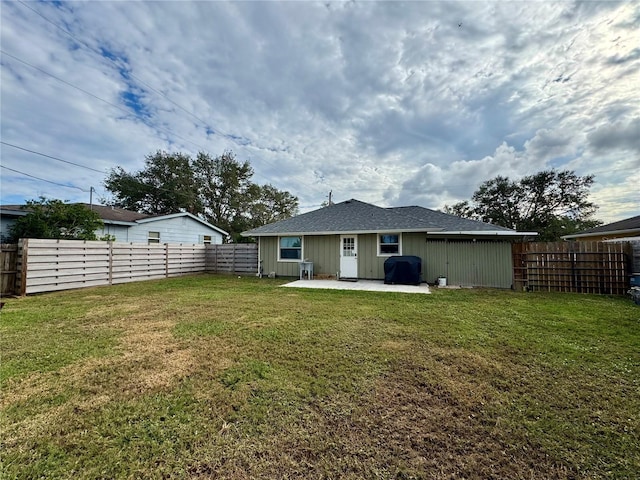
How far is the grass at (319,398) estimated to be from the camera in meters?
1.68

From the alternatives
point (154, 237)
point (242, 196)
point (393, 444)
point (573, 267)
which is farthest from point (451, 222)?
point (242, 196)

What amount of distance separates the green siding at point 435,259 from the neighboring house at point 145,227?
7713 millimetres

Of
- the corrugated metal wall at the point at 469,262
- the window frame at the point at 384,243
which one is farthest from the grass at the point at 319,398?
the window frame at the point at 384,243

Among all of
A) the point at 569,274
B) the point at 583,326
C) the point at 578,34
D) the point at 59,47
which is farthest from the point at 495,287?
the point at 59,47

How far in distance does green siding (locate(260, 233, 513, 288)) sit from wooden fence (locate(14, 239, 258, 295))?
3270 mm

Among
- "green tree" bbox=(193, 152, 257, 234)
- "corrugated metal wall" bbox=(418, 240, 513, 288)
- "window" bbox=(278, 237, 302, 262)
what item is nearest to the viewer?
"corrugated metal wall" bbox=(418, 240, 513, 288)

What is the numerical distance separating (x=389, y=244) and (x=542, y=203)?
20998mm

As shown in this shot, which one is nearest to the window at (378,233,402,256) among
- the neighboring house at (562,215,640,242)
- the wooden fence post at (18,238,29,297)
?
the neighboring house at (562,215,640,242)

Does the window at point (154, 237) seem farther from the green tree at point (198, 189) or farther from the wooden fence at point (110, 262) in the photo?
the green tree at point (198, 189)

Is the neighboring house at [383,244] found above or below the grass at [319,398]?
above

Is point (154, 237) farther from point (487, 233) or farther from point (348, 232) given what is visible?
point (487, 233)

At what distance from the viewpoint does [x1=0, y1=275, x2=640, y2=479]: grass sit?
1682mm

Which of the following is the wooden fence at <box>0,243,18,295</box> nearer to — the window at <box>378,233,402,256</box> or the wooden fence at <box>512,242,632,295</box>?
the window at <box>378,233,402,256</box>

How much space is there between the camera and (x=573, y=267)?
8.34 metres
